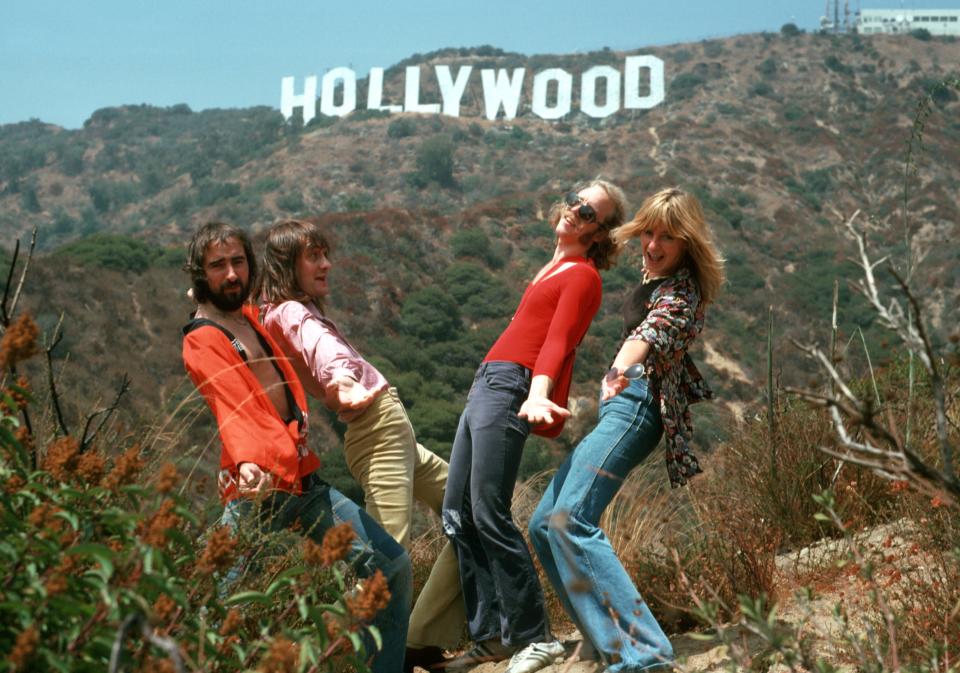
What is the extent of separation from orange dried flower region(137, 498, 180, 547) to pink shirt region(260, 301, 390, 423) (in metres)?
1.45

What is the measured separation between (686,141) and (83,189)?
140 feet

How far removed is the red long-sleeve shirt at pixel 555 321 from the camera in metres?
3.18

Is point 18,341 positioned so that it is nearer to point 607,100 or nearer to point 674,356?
point 674,356

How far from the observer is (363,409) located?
3.33m

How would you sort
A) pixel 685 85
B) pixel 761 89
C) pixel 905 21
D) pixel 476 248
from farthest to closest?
pixel 905 21 → pixel 685 85 → pixel 761 89 → pixel 476 248

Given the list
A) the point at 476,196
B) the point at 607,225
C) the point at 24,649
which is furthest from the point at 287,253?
the point at 476,196

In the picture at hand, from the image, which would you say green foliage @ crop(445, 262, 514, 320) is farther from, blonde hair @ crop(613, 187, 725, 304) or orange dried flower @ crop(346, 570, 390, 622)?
orange dried flower @ crop(346, 570, 390, 622)

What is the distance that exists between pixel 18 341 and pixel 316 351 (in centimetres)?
169

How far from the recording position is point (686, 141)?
2319 inches

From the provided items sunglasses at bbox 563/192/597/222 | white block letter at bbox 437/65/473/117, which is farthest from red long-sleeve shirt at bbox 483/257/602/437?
white block letter at bbox 437/65/473/117

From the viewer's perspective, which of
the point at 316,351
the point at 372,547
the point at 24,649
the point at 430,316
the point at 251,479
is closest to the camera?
the point at 24,649

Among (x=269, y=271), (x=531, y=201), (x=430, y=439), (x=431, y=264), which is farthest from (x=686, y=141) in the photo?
(x=269, y=271)

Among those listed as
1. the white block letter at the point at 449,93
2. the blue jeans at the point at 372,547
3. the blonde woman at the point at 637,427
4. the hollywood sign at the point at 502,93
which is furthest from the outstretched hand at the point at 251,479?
the white block letter at the point at 449,93

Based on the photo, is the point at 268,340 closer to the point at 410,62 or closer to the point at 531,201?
the point at 531,201
